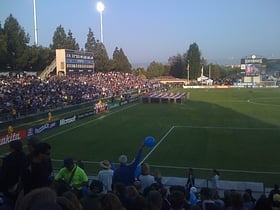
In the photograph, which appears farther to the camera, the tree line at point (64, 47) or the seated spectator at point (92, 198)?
the tree line at point (64, 47)

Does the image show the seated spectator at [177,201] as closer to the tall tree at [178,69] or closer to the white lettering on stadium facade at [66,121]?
the white lettering on stadium facade at [66,121]

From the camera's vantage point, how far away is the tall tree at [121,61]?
394 feet

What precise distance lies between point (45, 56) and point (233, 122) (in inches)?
1905

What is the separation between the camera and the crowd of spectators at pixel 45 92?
37.5 metres

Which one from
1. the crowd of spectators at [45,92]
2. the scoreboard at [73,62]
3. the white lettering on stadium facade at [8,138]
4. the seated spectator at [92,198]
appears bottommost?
the white lettering on stadium facade at [8,138]

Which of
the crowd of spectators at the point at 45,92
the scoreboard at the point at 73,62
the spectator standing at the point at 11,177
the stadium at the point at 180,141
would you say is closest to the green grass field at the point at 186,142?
the stadium at the point at 180,141

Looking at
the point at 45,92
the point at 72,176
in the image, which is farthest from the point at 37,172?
the point at 45,92

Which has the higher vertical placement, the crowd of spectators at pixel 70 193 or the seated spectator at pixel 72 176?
the crowd of spectators at pixel 70 193

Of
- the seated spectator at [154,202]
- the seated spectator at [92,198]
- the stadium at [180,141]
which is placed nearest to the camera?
the seated spectator at [154,202]

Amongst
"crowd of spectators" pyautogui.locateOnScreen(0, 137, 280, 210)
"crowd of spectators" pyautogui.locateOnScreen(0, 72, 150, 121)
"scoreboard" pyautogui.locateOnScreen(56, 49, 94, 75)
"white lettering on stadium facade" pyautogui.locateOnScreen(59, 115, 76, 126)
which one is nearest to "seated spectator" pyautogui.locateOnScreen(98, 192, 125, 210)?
"crowd of spectators" pyautogui.locateOnScreen(0, 137, 280, 210)

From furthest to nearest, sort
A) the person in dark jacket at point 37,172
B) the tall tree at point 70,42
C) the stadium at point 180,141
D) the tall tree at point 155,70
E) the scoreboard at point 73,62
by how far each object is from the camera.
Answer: the tall tree at point 155,70
the tall tree at point 70,42
the scoreboard at point 73,62
the stadium at point 180,141
the person in dark jacket at point 37,172

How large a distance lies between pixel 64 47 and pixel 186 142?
78784 mm

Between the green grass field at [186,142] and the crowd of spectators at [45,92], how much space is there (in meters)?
5.70

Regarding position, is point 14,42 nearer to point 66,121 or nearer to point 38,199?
point 66,121
